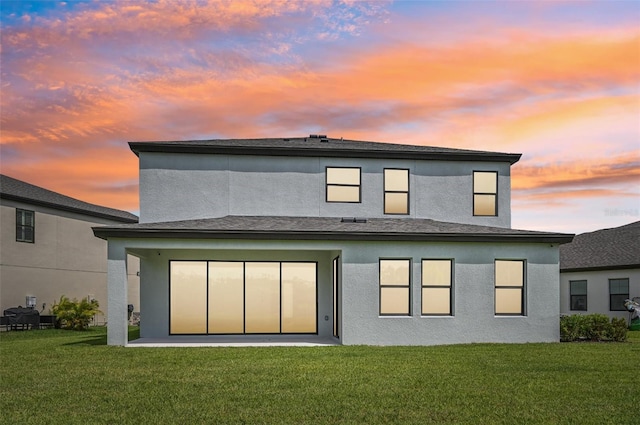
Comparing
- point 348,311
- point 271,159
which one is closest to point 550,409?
point 348,311

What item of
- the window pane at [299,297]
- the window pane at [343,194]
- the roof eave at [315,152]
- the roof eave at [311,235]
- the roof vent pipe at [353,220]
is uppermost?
the roof eave at [315,152]

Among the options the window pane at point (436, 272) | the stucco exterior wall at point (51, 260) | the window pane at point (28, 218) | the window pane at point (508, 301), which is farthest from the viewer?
the window pane at point (28, 218)

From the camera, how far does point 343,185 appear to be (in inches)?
1000

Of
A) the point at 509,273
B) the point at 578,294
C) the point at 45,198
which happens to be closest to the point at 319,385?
the point at 509,273

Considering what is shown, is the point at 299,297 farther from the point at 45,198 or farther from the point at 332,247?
the point at 45,198

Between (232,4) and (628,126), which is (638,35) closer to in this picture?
(628,126)

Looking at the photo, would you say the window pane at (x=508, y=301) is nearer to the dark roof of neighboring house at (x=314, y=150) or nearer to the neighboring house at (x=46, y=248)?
the dark roof of neighboring house at (x=314, y=150)

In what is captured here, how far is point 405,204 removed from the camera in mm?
25672

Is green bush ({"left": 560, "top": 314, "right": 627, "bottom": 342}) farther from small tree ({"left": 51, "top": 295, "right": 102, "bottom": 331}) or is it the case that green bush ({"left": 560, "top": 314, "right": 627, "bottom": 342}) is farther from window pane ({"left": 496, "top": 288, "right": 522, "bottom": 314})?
small tree ({"left": 51, "top": 295, "right": 102, "bottom": 331})

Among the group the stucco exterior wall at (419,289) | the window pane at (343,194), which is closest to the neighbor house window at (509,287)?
the stucco exterior wall at (419,289)

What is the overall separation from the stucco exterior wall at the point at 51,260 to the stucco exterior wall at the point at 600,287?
28.0 m

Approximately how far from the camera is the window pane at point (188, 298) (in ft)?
78.9

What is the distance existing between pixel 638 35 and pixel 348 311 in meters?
13.3

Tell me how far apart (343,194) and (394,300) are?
5152mm
